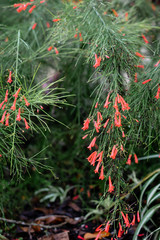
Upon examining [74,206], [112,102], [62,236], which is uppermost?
[112,102]

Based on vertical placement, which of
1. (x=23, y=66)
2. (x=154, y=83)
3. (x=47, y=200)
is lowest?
(x=47, y=200)

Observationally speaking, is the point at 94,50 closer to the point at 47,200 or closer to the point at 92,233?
the point at 92,233

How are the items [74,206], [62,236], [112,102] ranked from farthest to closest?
[74,206] → [62,236] → [112,102]

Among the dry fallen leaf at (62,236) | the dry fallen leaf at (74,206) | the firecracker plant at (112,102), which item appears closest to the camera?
the firecracker plant at (112,102)

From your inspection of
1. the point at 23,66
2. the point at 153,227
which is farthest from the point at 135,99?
the point at 153,227

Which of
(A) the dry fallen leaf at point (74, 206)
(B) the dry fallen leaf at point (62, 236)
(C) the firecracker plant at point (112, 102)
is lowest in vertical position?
Answer: (A) the dry fallen leaf at point (74, 206)

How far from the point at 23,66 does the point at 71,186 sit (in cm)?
123

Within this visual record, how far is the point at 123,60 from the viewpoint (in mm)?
1566

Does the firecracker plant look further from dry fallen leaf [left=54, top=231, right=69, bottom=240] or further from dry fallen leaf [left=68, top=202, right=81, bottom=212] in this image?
dry fallen leaf [left=68, top=202, right=81, bottom=212]

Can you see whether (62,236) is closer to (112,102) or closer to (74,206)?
(74,206)

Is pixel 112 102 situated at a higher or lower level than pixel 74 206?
higher

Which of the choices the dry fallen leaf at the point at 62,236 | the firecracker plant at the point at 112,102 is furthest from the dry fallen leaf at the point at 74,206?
the firecracker plant at the point at 112,102

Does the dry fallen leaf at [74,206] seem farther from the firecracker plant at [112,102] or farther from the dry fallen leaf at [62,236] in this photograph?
the firecracker plant at [112,102]

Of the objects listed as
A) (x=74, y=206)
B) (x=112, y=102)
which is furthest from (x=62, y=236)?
(x=112, y=102)
